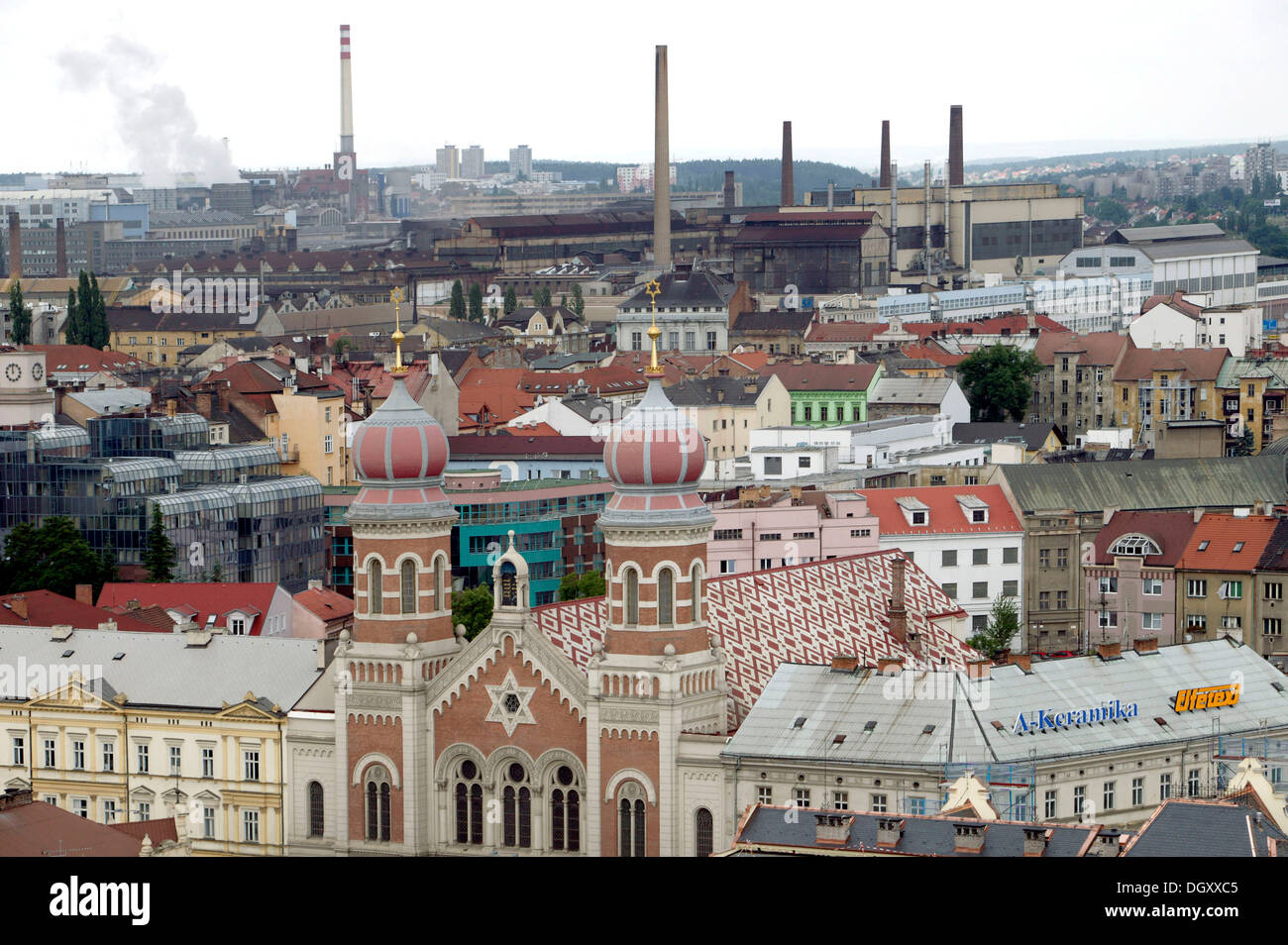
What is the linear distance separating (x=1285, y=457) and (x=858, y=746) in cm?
6785

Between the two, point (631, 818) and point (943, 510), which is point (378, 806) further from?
point (943, 510)

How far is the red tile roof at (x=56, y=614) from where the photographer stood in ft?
290

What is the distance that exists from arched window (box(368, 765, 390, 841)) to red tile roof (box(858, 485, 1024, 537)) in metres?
43.5

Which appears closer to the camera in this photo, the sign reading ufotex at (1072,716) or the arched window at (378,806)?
the sign reading ufotex at (1072,716)

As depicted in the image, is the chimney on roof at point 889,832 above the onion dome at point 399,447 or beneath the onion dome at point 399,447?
beneath

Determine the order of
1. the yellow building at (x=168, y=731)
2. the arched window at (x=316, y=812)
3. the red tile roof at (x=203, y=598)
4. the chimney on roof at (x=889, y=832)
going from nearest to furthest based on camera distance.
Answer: the chimney on roof at (x=889, y=832), the arched window at (x=316, y=812), the yellow building at (x=168, y=731), the red tile roof at (x=203, y=598)

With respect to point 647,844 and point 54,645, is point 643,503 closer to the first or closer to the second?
point 647,844

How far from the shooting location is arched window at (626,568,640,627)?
63.1m

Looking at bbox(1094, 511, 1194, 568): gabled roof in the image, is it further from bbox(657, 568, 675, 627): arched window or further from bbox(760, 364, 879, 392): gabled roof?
bbox(657, 568, 675, 627): arched window

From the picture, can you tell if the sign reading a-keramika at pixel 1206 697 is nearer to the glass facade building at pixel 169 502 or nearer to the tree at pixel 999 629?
the tree at pixel 999 629

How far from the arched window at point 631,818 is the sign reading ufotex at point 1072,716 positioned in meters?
8.68

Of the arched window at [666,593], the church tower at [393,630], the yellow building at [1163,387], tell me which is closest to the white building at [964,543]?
the church tower at [393,630]

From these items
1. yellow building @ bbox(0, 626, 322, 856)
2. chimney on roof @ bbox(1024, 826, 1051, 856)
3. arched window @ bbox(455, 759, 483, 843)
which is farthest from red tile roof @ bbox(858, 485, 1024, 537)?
chimney on roof @ bbox(1024, 826, 1051, 856)

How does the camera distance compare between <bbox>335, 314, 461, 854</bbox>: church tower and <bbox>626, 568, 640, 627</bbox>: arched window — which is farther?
<bbox>335, 314, 461, 854</bbox>: church tower
